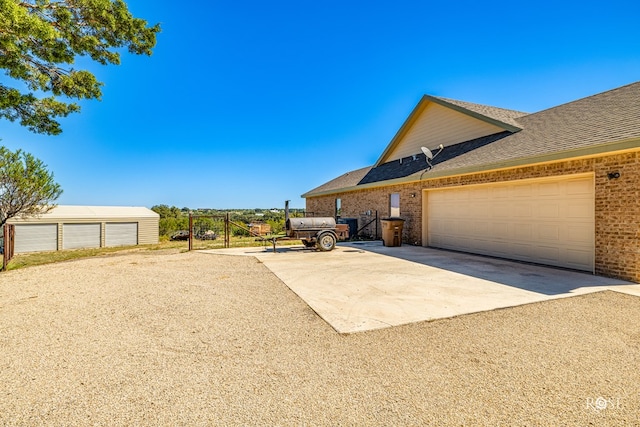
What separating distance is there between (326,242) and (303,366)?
27.6ft

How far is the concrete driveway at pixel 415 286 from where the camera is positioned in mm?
4383

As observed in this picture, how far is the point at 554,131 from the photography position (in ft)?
29.9

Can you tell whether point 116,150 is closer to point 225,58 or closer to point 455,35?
point 225,58

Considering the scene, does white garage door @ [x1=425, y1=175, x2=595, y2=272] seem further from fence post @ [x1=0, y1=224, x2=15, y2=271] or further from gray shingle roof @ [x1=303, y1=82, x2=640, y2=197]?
fence post @ [x1=0, y1=224, x2=15, y2=271]

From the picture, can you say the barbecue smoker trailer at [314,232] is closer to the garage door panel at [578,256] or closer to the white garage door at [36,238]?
the garage door panel at [578,256]

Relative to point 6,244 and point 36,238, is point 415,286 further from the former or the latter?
point 36,238

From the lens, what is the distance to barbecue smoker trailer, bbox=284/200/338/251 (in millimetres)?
11008

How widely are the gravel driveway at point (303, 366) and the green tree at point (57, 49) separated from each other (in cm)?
590

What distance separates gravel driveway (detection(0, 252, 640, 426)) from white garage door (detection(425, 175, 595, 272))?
111 inches

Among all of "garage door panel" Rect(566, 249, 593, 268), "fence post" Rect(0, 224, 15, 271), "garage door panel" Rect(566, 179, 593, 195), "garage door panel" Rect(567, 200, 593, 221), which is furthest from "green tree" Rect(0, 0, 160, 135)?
"garage door panel" Rect(566, 249, 593, 268)

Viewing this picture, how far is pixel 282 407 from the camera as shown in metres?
2.22

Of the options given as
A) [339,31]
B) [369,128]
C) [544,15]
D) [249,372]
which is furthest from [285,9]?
[249,372]

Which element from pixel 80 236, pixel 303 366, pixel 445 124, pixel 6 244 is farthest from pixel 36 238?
pixel 445 124

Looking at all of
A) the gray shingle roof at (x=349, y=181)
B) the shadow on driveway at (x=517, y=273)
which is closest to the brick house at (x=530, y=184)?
the shadow on driveway at (x=517, y=273)
